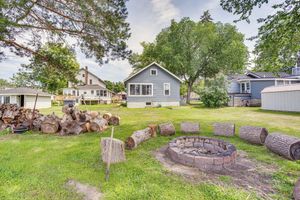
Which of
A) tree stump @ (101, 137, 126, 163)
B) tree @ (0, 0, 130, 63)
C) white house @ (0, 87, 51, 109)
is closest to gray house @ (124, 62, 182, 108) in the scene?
tree @ (0, 0, 130, 63)

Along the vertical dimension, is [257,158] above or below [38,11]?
below

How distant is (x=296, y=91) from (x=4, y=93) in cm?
3189

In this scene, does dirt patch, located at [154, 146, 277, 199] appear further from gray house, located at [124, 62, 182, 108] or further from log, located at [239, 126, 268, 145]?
gray house, located at [124, 62, 182, 108]

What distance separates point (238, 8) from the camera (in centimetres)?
714

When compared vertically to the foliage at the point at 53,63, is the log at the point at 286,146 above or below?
below

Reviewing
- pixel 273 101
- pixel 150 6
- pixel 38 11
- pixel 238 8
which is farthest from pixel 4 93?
pixel 273 101

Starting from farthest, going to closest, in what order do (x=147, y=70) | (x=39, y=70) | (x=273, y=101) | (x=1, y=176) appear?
(x=147, y=70)
(x=273, y=101)
(x=39, y=70)
(x=1, y=176)

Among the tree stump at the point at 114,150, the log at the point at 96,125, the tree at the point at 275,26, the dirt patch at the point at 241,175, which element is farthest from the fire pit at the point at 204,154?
the tree at the point at 275,26

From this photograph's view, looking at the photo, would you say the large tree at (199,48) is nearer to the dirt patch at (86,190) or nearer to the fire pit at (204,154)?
the fire pit at (204,154)

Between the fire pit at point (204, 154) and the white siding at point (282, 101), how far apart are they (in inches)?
524

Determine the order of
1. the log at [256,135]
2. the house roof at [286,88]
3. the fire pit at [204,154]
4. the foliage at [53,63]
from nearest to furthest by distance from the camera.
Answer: the fire pit at [204,154] < the log at [256,135] < the foliage at [53,63] < the house roof at [286,88]

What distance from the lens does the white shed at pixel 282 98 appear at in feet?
47.6

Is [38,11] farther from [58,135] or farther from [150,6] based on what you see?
[150,6]

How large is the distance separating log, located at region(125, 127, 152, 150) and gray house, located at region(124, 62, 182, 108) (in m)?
14.5
